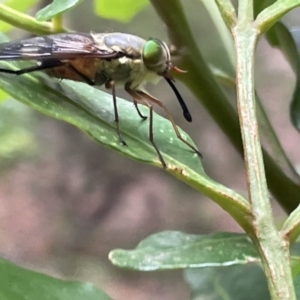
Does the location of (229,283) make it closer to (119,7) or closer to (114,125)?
(114,125)

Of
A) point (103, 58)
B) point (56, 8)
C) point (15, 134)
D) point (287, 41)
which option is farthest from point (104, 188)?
point (56, 8)

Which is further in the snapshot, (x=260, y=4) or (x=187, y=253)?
(x=260, y=4)

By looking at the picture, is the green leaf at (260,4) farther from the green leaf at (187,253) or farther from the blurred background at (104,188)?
the blurred background at (104,188)

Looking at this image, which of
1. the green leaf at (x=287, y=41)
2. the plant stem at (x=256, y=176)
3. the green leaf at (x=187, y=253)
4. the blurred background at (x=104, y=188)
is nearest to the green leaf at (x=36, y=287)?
the green leaf at (x=187, y=253)

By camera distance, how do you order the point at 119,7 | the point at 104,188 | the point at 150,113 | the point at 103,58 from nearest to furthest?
the point at 150,113
the point at 103,58
the point at 119,7
the point at 104,188

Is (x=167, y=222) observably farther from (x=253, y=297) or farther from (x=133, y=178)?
(x=253, y=297)

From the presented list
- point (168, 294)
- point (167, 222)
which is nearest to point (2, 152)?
point (167, 222)
